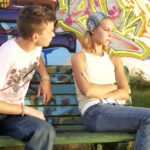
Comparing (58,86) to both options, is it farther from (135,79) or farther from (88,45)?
(135,79)

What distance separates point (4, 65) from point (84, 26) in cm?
339

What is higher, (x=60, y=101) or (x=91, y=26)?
(x=91, y=26)

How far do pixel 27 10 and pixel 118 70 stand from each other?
1390 mm

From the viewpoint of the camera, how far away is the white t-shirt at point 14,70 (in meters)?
2.39

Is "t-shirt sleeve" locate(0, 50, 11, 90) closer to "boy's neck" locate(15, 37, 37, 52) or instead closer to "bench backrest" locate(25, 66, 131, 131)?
"boy's neck" locate(15, 37, 37, 52)

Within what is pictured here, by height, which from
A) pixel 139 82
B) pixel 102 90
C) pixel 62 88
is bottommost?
pixel 139 82

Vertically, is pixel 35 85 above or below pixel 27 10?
below

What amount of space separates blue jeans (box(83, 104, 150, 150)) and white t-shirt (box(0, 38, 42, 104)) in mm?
734

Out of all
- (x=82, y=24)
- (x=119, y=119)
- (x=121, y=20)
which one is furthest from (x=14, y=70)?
(x=121, y=20)

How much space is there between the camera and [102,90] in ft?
Result: 9.84

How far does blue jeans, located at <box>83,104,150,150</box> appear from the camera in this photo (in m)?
2.63

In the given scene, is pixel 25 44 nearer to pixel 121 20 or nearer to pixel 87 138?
pixel 87 138

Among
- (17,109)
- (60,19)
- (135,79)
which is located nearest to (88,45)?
(17,109)

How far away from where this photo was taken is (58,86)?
362 centimetres
